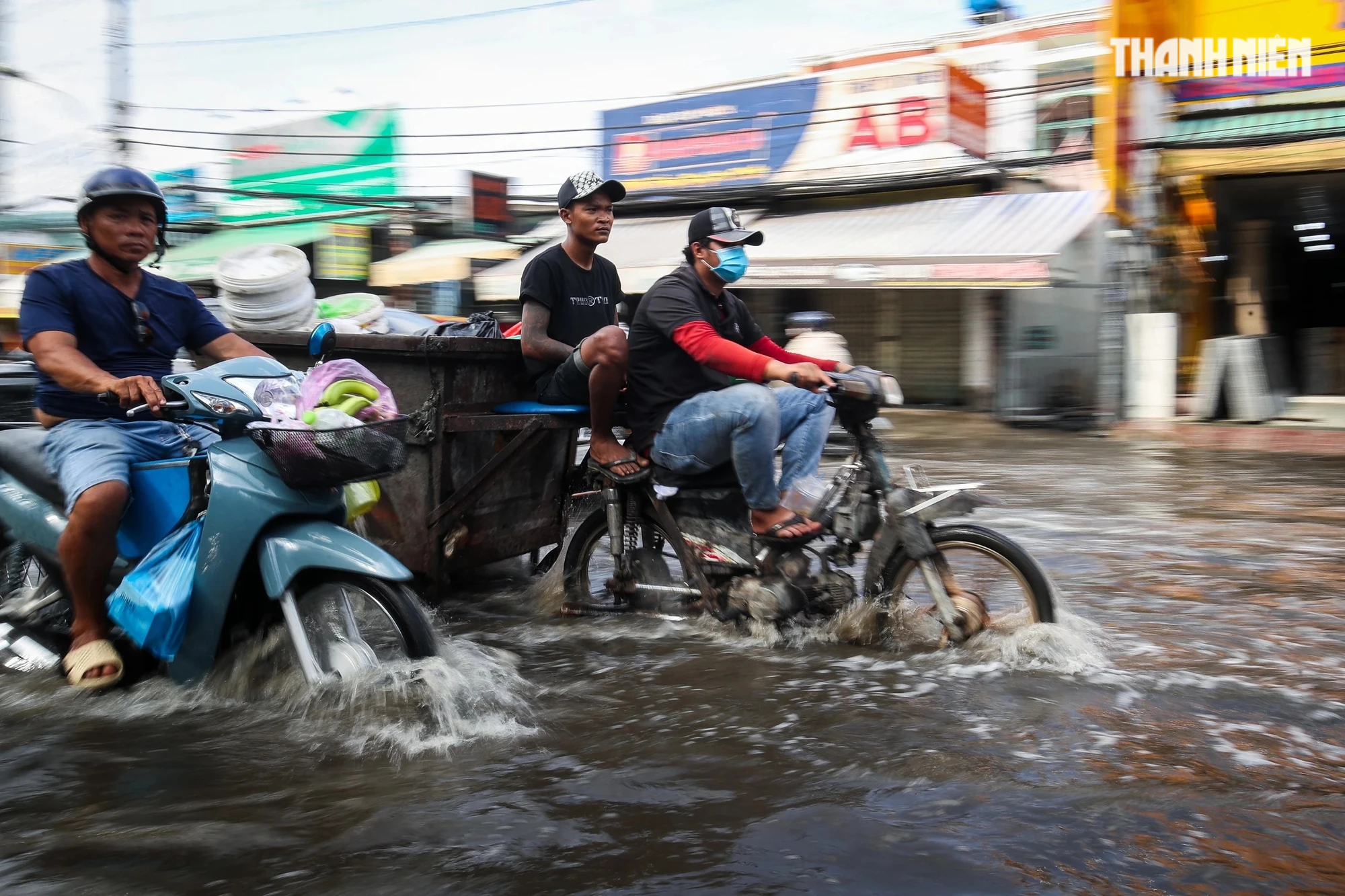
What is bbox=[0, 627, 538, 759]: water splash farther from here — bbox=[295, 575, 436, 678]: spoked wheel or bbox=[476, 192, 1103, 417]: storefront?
bbox=[476, 192, 1103, 417]: storefront

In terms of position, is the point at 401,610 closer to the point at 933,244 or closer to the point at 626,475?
the point at 626,475

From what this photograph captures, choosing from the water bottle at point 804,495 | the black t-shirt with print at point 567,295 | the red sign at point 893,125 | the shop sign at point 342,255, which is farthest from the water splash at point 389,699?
the shop sign at point 342,255

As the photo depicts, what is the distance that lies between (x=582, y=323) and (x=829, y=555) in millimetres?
1599

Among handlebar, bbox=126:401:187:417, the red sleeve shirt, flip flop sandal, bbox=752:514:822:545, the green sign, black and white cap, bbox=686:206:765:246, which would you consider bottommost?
flip flop sandal, bbox=752:514:822:545

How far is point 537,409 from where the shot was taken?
186 inches

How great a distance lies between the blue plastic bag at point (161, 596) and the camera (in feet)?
10.9

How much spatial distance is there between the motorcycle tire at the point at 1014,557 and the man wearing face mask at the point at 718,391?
1.66 feet

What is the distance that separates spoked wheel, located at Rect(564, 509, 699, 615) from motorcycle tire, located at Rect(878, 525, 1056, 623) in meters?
1.13

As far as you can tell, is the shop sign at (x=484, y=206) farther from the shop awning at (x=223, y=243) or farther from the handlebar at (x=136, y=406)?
the handlebar at (x=136, y=406)

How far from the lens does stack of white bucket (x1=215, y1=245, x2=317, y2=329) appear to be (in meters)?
5.04

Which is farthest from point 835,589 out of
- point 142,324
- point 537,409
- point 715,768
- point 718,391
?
point 142,324

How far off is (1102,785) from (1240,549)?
4.23 m

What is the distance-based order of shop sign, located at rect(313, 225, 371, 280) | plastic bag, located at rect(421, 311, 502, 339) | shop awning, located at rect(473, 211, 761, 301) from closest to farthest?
plastic bag, located at rect(421, 311, 502, 339) → shop awning, located at rect(473, 211, 761, 301) → shop sign, located at rect(313, 225, 371, 280)

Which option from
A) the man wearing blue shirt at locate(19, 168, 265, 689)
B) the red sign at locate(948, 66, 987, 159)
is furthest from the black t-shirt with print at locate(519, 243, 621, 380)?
the red sign at locate(948, 66, 987, 159)
